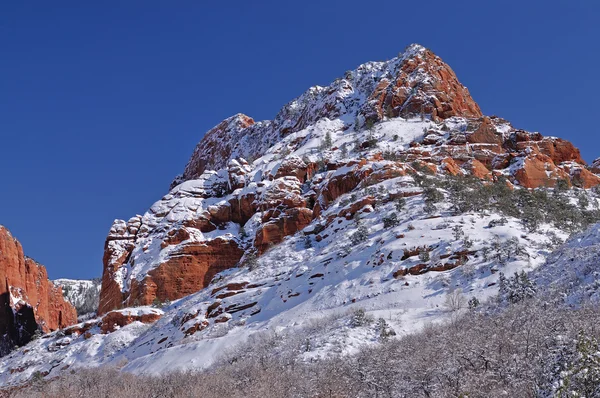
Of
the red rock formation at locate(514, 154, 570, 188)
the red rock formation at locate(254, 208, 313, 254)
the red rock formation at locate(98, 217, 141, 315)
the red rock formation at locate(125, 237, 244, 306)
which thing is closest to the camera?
the red rock formation at locate(254, 208, 313, 254)

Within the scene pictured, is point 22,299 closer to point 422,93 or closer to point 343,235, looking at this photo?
point 343,235

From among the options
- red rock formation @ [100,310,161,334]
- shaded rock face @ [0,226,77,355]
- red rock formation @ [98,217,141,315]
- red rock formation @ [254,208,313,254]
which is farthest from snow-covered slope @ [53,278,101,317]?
red rock formation @ [254,208,313,254]

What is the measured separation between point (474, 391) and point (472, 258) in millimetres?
24671

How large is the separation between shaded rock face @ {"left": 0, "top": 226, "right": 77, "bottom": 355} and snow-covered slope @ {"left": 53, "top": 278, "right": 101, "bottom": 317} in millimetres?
21582

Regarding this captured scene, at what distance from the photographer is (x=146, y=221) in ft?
297

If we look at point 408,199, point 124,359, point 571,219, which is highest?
point 408,199

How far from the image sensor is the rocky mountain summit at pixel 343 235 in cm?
3666

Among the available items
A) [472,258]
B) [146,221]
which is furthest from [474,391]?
[146,221]

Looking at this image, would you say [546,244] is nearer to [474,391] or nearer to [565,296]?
[565,296]

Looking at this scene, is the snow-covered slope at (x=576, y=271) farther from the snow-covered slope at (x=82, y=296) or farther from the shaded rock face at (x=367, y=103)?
the snow-covered slope at (x=82, y=296)

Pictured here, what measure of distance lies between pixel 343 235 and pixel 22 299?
66.1 metres

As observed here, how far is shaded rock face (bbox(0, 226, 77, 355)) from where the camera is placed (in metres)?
89.4

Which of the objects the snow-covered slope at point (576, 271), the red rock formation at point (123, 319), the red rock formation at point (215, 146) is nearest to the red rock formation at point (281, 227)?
the red rock formation at point (123, 319)

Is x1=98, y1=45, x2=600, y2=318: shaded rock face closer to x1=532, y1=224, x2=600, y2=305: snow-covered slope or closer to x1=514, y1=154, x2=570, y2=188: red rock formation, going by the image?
x1=514, y1=154, x2=570, y2=188: red rock formation
